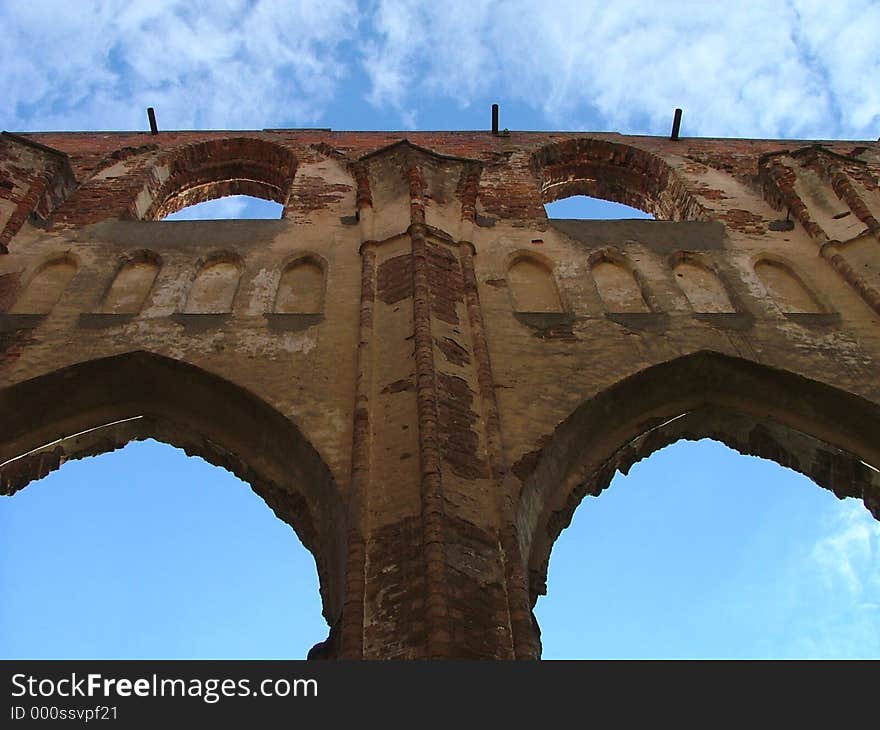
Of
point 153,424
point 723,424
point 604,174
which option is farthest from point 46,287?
point 604,174

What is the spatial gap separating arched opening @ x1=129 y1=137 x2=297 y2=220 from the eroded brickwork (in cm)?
140

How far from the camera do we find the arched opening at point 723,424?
691cm

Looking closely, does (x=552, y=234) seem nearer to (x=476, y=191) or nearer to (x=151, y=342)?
(x=476, y=191)

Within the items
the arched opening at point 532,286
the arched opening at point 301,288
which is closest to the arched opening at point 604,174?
the arched opening at point 532,286

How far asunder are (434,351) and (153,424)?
265cm

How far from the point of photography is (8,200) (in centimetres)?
966

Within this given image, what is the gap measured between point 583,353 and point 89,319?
441 cm

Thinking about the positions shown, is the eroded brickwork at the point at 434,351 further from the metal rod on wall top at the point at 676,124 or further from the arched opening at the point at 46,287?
the metal rod on wall top at the point at 676,124

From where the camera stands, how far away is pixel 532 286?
29.0 feet

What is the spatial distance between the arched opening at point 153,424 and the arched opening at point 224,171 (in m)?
5.46

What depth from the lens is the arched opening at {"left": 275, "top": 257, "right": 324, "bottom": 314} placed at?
8.24m

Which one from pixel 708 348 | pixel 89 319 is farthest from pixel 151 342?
pixel 708 348

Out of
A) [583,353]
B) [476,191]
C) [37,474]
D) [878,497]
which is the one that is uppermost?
[476,191]

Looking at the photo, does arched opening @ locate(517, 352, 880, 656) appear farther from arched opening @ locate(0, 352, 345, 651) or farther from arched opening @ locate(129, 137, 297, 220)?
arched opening @ locate(129, 137, 297, 220)
